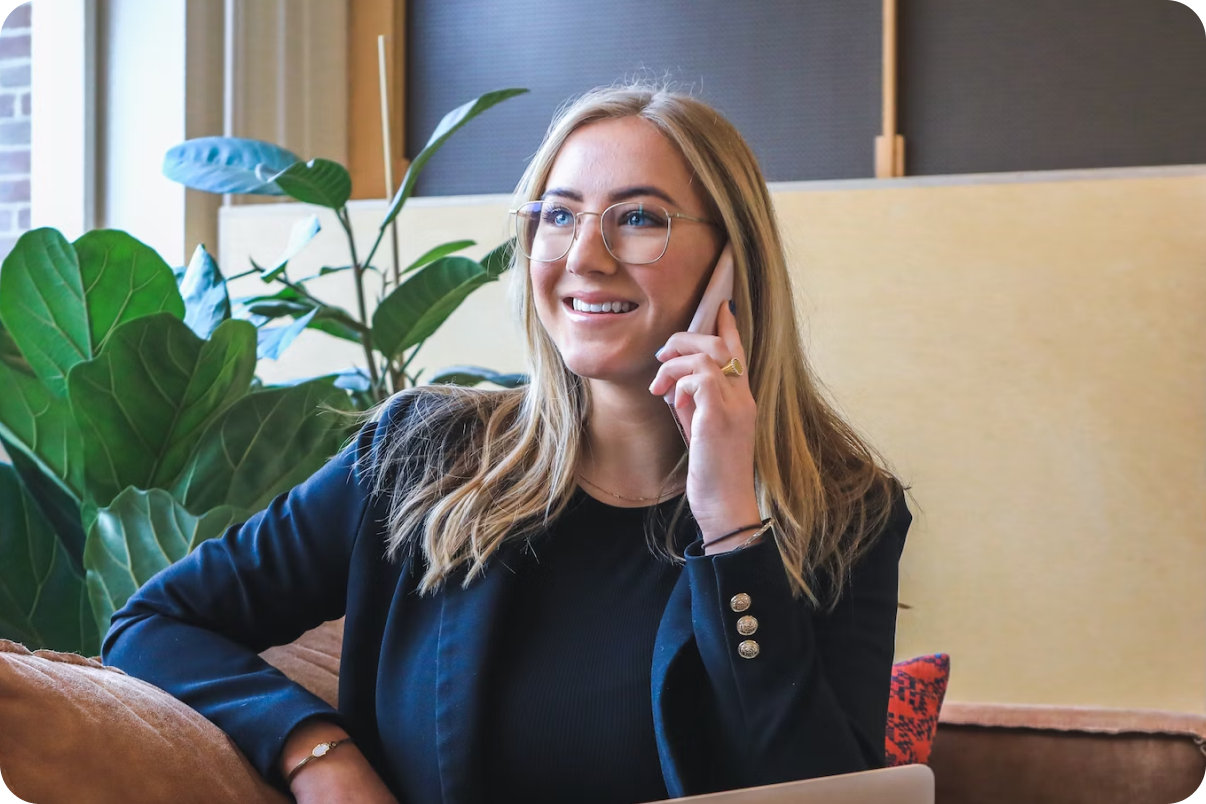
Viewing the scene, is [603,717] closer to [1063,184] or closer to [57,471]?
[57,471]

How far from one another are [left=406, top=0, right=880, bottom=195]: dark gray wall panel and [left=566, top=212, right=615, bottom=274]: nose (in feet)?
5.80

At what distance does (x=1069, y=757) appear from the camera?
164cm

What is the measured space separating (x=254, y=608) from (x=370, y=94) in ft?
7.39

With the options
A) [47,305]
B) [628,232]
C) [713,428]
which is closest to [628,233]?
[628,232]

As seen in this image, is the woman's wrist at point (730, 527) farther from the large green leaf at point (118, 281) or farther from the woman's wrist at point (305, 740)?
the large green leaf at point (118, 281)

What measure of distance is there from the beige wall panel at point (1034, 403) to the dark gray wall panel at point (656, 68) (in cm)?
54

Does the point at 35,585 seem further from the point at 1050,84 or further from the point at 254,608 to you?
the point at 1050,84

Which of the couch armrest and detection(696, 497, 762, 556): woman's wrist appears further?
the couch armrest

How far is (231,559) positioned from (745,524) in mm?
573

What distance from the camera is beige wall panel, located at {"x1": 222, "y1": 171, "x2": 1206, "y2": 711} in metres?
2.34

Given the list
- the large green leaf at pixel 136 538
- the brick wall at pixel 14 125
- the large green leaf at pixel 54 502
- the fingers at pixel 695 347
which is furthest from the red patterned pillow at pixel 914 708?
the brick wall at pixel 14 125

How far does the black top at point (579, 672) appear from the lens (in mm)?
1205

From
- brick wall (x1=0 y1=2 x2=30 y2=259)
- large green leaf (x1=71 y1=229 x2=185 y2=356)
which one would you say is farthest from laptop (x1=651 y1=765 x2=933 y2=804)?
brick wall (x1=0 y1=2 x2=30 y2=259)

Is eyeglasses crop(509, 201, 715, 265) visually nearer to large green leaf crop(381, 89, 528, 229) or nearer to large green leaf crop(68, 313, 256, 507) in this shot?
large green leaf crop(68, 313, 256, 507)
